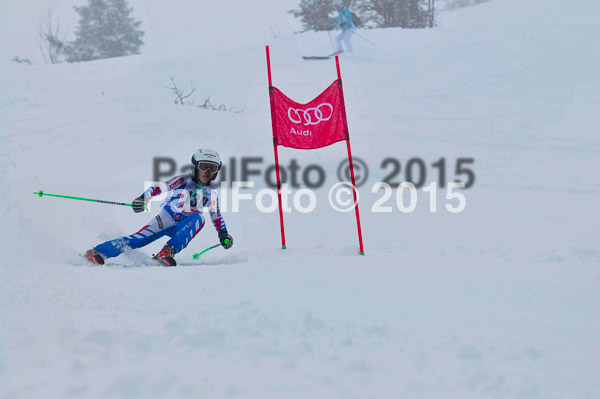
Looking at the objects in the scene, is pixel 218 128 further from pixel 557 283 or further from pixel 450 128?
pixel 557 283

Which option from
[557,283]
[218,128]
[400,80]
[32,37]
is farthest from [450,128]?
[32,37]

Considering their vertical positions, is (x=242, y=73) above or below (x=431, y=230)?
above

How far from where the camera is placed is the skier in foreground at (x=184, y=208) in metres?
5.92

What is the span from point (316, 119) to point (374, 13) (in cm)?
2396

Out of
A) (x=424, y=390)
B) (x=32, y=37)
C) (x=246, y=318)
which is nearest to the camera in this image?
(x=424, y=390)

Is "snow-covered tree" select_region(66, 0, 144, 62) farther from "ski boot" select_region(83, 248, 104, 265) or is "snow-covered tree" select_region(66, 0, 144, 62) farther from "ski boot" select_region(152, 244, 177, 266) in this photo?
"ski boot" select_region(83, 248, 104, 265)

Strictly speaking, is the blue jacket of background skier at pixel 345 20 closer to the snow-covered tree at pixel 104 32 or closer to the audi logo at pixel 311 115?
the audi logo at pixel 311 115

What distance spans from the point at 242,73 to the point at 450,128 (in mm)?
8193

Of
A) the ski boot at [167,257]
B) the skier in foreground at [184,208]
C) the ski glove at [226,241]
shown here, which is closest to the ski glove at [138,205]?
the skier in foreground at [184,208]

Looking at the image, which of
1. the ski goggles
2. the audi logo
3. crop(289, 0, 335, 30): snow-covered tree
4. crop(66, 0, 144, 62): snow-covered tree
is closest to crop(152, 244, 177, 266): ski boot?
the ski goggles

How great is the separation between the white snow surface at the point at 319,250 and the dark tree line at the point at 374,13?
915cm

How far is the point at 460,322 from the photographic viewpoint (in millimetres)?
3807

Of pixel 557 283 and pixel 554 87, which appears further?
pixel 554 87

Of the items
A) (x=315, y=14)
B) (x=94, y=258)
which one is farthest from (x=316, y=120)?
(x=315, y=14)
